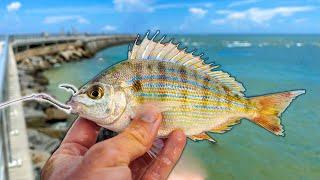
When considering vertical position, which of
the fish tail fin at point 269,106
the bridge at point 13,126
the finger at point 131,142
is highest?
the fish tail fin at point 269,106

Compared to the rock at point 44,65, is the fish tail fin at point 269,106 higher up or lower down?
higher up

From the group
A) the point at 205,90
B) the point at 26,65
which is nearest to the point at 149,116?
the point at 205,90

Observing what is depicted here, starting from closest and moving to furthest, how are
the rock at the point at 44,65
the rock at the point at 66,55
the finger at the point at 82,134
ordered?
the finger at the point at 82,134 < the rock at the point at 44,65 < the rock at the point at 66,55

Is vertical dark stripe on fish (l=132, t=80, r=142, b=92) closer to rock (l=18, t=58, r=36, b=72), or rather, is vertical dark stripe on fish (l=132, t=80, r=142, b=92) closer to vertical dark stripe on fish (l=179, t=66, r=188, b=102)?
vertical dark stripe on fish (l=179, t=66, r=188, b=102)

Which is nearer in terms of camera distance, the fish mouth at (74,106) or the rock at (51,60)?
the fish mouth at (74,106)

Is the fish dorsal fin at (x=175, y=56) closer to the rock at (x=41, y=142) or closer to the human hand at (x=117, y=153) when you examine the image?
the human hand at (x=117, y=153)

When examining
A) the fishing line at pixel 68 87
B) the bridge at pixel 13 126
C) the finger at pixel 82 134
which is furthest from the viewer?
the bridge at pixel 13 126

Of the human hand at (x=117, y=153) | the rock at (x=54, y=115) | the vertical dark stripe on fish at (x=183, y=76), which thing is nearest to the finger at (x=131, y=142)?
the human hand at (x=117, y=153)

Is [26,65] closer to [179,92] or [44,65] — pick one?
[44,65]
